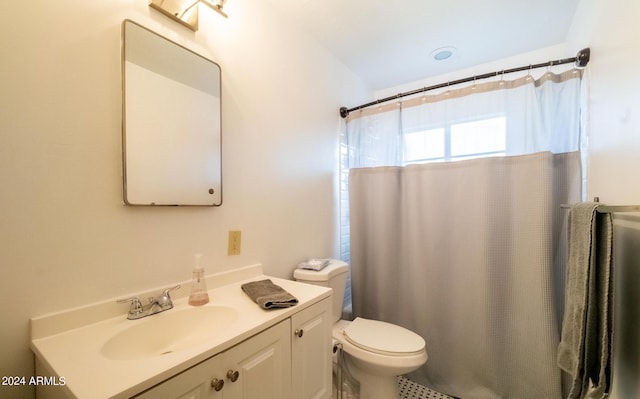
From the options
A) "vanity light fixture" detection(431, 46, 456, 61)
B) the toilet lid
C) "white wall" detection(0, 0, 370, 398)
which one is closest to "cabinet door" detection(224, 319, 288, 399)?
"white wall" detection(0, 0, 370, 398)

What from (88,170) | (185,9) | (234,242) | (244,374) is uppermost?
(185,9)

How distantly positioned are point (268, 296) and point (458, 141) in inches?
60.1

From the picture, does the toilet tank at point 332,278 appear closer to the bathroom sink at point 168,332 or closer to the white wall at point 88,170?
the white wall at point 88,170

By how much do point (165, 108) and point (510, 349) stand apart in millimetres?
2220

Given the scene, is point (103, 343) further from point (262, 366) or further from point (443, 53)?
point (443, 53)

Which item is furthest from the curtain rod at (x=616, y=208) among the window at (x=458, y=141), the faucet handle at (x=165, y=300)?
the faucet handle at (x=165, y=300)

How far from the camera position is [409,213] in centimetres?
180

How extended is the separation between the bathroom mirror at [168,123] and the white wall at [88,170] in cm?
4

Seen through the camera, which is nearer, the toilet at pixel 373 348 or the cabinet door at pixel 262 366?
the cabinet door at pixel 262 366

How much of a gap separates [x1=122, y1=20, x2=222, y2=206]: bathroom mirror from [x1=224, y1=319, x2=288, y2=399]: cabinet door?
2.07 ft

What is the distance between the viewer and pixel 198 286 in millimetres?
1032

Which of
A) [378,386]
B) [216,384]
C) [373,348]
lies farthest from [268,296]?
[378,386]

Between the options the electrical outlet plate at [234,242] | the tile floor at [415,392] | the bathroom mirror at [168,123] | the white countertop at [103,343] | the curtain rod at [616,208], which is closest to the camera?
the white countertop at [103,343]

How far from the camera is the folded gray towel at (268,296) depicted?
0.93 m
